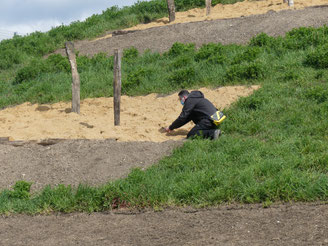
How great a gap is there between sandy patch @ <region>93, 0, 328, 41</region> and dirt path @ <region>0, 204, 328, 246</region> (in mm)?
13801

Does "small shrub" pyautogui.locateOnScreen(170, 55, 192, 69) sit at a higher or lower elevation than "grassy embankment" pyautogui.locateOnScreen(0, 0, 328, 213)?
higher

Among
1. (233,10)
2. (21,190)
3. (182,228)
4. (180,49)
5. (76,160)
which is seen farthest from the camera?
(233,10)

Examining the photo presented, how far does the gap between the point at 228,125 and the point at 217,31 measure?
761 cm

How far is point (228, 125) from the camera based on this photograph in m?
10.7

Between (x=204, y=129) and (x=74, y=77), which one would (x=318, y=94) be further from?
(x=74, y=77)

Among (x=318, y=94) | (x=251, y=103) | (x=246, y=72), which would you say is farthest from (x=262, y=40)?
(x=318, y=94)

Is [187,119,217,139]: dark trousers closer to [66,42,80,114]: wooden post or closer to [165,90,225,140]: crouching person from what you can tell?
[165,90,225,140]: crouching person

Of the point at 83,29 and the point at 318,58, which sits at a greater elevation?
the point at 83,29

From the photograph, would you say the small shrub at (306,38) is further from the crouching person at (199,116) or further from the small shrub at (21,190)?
the small shrub at (21,190)

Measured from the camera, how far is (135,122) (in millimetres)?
12125

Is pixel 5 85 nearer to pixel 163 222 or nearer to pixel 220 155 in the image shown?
pixel 220 155

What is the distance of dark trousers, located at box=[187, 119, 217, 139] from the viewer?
10.1m

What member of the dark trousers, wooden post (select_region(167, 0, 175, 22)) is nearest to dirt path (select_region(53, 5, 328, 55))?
wooden post (select_region(167, 0, 175, 22))

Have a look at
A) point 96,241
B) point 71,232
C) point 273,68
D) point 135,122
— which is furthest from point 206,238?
point 273,68
